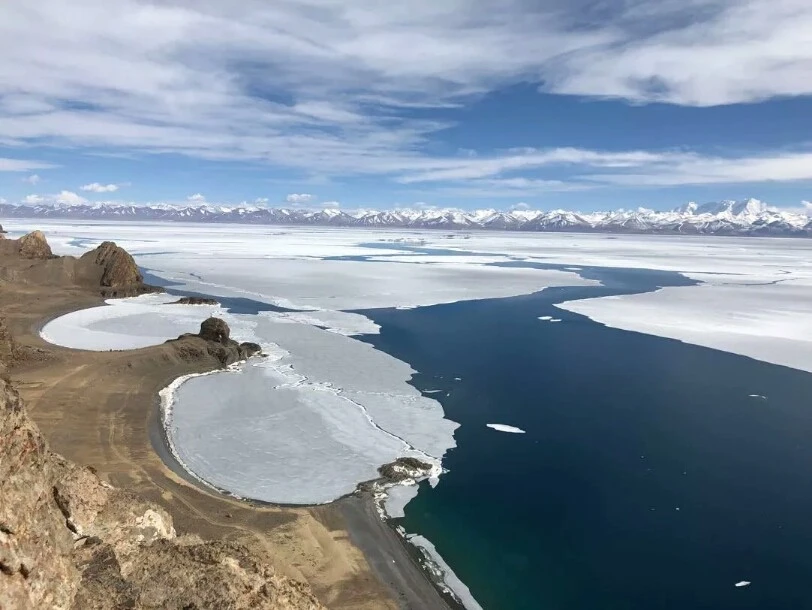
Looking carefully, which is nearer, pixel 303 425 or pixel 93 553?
pixel 93 553

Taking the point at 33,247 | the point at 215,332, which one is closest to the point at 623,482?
the point at 215,332

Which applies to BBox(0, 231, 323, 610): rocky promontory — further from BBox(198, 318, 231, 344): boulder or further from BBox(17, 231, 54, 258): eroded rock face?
BBox(17, 231, 54, 258): eroded rock face

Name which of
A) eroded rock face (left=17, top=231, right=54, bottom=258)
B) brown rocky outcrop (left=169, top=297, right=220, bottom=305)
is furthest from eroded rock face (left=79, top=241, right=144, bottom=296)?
brown rocky outcrop (left=169, top=297, right=220, bottom=305)

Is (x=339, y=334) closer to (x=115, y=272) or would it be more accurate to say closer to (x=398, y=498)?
(x=398, y=498)

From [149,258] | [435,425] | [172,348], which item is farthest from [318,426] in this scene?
[149,258]

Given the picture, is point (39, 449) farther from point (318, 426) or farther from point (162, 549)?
point (318, 426)

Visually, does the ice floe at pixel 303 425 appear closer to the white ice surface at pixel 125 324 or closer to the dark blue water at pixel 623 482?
the dark blue water at pixel 623 482
